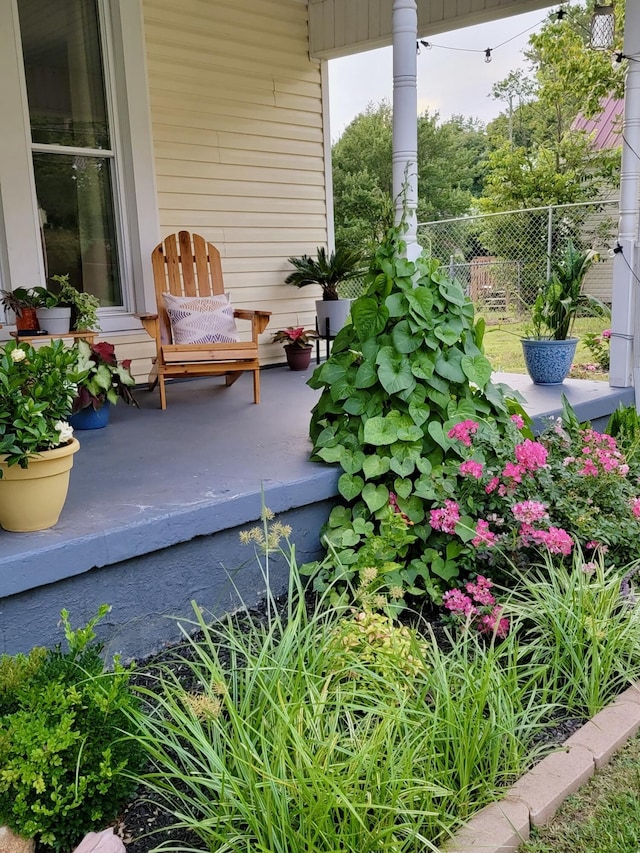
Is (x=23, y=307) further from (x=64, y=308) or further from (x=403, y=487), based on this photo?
(x=403, y=487)

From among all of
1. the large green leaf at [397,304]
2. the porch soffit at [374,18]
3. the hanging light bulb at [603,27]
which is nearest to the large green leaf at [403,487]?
the large green leaf at [397,304]

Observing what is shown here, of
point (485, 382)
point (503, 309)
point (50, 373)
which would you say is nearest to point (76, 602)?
point (50, 373)

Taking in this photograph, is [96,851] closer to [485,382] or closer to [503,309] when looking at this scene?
[485,382]

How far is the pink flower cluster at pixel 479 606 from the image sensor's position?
2.17 meters

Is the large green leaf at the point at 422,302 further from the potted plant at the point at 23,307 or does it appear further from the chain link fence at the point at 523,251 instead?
the chain link fence at the point at 523,251

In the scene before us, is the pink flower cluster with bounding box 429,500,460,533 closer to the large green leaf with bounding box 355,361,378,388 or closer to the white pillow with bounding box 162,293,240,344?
the large green leaf with bounding box 355,361,378,388

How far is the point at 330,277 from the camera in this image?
17.5ft

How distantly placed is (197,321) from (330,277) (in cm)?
141

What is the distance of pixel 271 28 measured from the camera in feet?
16.8

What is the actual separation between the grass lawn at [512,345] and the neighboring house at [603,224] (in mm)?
555

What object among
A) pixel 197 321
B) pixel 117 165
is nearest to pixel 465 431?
pixel 197 321

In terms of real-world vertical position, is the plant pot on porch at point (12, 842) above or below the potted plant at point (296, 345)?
below

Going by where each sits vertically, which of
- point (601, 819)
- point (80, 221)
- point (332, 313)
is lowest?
point (601, 819)

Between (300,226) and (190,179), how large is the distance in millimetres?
1066
